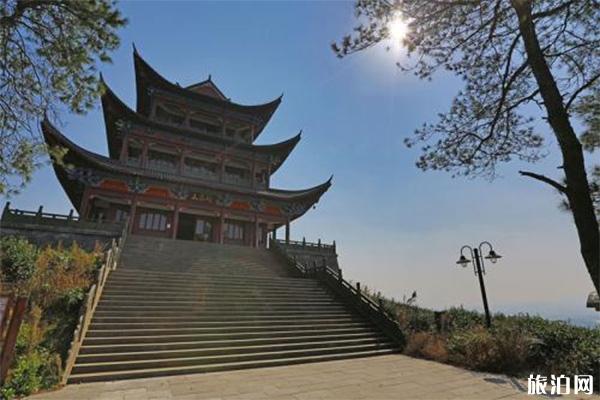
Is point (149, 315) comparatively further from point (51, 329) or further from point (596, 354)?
point (596, 354)

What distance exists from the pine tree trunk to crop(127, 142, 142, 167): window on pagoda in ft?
71.0

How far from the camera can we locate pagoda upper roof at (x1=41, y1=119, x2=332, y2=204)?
1786 cm

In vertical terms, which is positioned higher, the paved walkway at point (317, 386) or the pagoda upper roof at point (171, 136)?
the pagoda upper roof at point (171, 136)

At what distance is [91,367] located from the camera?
6371 millimetres

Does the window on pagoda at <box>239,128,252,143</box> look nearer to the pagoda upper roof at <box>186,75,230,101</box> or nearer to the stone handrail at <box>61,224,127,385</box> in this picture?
the pagoda upper roof at <box>186,75,230,101</box>

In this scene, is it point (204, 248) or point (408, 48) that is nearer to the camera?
point (408, 48)

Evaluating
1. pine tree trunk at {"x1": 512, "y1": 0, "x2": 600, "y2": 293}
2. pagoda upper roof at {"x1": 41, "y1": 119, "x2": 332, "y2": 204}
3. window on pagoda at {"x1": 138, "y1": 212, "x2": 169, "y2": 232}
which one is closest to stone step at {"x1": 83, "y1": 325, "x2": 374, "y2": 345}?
pine tree trunk at {"x1": 512, "y1": 0, "x2": 600, "y2": 293}

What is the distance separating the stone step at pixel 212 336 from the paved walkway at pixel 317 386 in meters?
1.41

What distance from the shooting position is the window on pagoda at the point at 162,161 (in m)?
22.2

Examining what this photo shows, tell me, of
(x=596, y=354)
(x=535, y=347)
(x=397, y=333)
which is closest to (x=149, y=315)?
(x=397, y=333)

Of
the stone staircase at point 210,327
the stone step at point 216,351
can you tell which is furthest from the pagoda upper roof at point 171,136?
the stone step at point 216,351

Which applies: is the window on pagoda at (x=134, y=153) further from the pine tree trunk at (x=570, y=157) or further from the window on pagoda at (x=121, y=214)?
the pine tree trunk at (x=570, y=157)

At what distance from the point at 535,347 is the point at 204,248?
14807 millimetres

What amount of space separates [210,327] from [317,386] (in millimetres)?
3861
